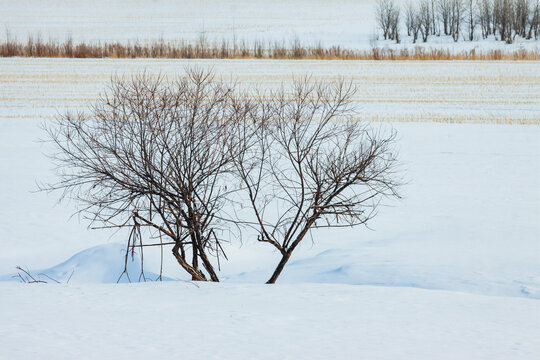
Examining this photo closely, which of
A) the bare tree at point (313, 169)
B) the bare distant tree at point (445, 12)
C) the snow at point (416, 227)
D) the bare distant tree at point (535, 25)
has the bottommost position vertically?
the snow at point (416, 227)

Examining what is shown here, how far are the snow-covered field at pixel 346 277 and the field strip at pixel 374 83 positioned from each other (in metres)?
0.59

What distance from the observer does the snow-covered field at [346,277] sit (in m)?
7.45

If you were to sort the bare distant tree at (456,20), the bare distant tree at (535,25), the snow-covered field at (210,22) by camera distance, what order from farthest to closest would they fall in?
the bare distant tree at (456,20), the snow-covered field at (210,22), the bare distant tree at (535,25)

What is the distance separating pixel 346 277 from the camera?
12.2 m

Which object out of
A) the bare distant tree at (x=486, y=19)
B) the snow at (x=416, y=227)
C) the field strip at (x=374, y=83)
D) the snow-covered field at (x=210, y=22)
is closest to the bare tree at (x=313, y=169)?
the snow at (x=416, y=227)

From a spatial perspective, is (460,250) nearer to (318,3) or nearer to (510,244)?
(510,244)

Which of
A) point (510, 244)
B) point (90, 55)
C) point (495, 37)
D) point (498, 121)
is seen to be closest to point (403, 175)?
point (510, 244)

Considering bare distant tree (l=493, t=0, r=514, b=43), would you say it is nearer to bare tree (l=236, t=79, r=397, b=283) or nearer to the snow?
the snow

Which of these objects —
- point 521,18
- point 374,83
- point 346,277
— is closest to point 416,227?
point 346,277

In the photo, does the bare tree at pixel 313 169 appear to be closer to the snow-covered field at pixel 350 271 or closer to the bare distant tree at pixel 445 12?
the snow-covered field at pixel 350 271

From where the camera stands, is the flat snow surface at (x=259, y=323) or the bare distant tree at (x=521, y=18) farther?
the bare distant tree at (x=521, y=18)

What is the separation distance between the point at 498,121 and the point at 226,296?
60.9 ft

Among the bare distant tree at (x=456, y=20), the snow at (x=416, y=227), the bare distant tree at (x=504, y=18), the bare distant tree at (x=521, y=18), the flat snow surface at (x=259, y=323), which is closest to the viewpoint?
the flat snow surface at (x=259, y=323)

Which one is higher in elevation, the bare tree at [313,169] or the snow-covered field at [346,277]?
the bare tree at [313,169]
